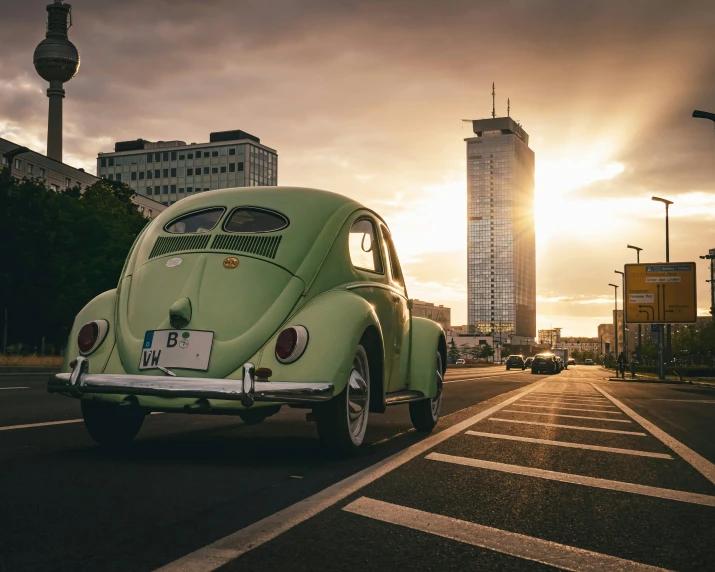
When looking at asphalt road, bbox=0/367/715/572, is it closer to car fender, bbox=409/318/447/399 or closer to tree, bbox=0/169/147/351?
car fender, bbox=409/318/447/399

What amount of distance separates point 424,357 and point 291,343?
2.80 meters

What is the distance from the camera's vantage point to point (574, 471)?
18.7 ft

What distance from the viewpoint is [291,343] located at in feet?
18.0

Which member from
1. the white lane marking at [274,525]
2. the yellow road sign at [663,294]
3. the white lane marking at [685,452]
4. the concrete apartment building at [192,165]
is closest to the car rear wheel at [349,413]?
the white lane marking at [274,525]

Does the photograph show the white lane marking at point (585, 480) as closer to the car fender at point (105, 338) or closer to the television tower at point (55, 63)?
the car fender at point (105, 338)

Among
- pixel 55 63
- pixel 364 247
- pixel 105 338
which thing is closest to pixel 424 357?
pixel 364 247

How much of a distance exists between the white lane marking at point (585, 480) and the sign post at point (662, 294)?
131ft

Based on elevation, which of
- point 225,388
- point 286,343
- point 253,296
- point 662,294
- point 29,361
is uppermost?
point 662,294

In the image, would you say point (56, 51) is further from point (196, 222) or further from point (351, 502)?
point (351, 502)

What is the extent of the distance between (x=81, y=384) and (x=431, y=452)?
2.77 metres

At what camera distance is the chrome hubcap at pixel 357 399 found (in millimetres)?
6020

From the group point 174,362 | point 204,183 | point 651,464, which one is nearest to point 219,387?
point 174,362

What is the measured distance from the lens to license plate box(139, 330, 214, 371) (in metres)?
5.48

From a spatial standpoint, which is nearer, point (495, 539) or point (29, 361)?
point (495, 539)
